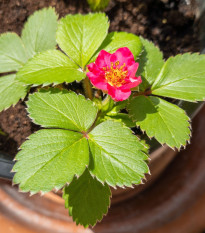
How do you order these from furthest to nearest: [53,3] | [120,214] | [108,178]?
1. [120,214]
2. [53,3]
3. [108,178]

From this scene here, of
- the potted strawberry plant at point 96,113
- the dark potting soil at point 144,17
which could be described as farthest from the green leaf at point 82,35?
the dark potting soil at point 144,17

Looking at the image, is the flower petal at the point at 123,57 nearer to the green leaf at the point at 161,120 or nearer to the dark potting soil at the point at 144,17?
the green leaf at the point at 161,120

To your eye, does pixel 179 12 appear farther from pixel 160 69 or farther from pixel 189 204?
pixel 189 204

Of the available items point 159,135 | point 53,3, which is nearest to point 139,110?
point 159,135

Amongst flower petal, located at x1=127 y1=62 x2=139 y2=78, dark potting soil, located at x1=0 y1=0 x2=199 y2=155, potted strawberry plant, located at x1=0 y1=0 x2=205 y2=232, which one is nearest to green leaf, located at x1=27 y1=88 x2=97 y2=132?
potted strawberry plant, located at x1=0 y1=0 x2=205 y2=232

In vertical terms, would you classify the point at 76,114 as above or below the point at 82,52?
below

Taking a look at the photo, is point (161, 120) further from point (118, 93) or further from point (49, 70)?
point (49, 70)

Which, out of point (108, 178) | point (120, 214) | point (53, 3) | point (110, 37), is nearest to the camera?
point (108, 178)
